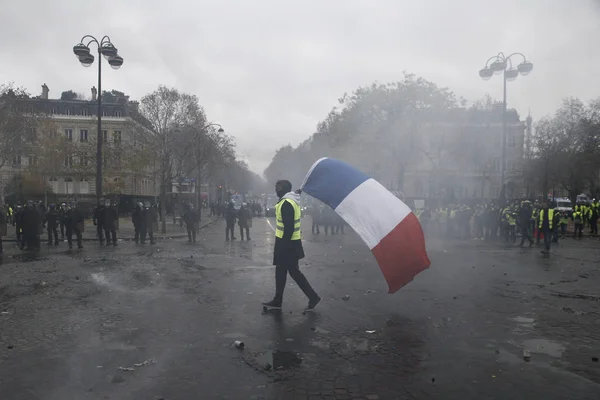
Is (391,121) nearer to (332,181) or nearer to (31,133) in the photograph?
(31,133)

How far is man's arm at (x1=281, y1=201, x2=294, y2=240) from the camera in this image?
6633 mm

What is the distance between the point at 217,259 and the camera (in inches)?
506

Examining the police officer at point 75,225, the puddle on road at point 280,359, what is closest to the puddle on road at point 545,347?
the puddle on road at point 280,359

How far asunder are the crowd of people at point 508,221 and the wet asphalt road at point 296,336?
6.40m

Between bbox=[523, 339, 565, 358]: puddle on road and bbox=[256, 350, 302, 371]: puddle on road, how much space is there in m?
2.43

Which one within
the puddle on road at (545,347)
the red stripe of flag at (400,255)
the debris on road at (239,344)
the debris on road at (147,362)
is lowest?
the debris on road at (147,362)

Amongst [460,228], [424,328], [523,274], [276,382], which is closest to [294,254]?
[424,328]

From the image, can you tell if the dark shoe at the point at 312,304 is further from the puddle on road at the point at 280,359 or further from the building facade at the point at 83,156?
the building facade at the point at 83,156

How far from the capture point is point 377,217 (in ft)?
21.0

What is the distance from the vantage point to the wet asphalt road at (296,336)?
4.07m

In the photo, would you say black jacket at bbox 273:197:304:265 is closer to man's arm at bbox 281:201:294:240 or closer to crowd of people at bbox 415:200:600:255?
man's arm at bbox 281:201:294:240

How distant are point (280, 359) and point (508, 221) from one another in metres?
16.0

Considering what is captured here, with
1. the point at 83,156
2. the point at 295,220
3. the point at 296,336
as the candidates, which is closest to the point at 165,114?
the point at 83,156

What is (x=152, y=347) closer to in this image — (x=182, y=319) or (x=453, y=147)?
(x=182, y=319)
